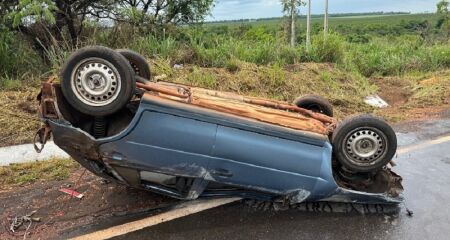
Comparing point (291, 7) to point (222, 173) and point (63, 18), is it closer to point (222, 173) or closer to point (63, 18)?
point (63, 18)

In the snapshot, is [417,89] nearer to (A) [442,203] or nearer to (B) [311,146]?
(A) [442,203]

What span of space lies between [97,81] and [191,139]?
88cm

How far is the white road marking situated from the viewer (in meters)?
3.96

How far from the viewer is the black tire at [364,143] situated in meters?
4.27

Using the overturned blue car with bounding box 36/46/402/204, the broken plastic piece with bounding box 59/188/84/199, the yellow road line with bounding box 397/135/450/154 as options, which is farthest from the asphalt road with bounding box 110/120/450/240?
the yellow road line with bounding box 397/135/450/154

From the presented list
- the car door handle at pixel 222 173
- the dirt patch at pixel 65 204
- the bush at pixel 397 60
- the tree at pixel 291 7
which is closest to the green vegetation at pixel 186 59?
the bush at pixel 397 60

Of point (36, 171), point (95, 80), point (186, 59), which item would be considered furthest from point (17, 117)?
point (186, 59)

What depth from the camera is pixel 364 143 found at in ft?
14.1

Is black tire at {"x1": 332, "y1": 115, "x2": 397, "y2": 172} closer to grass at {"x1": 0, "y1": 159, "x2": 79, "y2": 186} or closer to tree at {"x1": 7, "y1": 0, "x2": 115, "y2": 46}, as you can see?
grass at {"x1": 0, "y1": 159, "x2": 79, "y2": 186}

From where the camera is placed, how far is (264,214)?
14.3 feet

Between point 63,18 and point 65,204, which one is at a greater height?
point 63,18

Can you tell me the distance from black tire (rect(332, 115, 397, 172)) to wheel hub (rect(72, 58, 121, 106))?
1.95m

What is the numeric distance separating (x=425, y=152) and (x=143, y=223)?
3849 millimetres

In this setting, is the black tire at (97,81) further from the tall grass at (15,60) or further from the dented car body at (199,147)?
the tall grass at (15,60)
